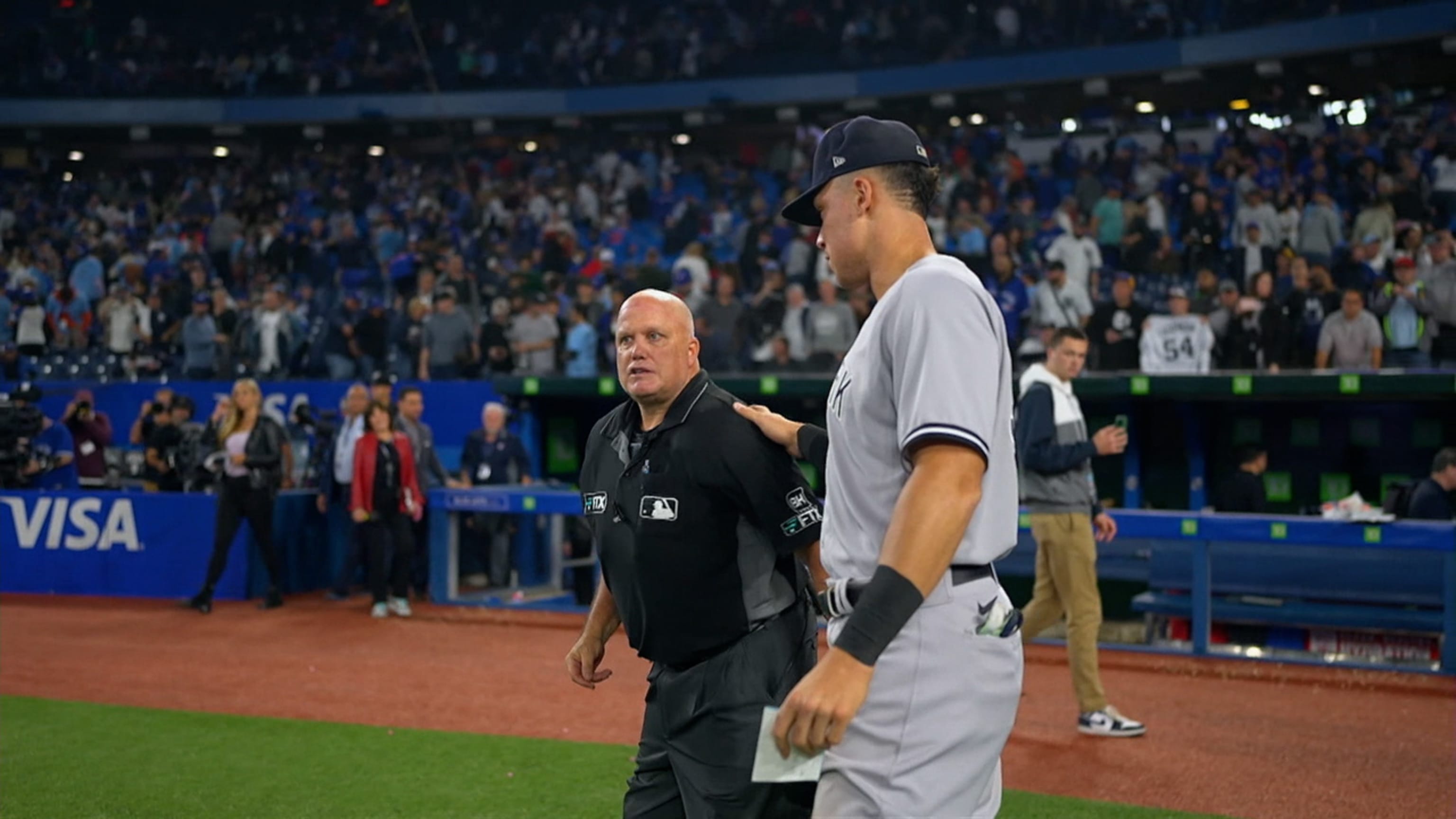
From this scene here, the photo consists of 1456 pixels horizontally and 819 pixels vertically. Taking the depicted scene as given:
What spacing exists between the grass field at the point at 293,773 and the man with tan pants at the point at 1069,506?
1.27 m

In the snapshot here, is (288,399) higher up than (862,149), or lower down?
lower down

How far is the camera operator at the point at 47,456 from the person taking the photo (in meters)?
14.5

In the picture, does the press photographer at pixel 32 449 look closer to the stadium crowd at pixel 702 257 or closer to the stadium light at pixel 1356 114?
the stadium crowd at pixel 702 257

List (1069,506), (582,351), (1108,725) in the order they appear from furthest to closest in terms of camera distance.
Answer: (582,351) < (1108,725) < (1069,506)

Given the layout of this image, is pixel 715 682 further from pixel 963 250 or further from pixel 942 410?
pixel 963 250

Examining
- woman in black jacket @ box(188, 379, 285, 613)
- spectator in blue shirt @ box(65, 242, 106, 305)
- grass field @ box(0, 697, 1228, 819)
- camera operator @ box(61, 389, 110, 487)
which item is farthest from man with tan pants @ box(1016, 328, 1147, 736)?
spectator in blue shirt @ box(65, 242, 106, 305)

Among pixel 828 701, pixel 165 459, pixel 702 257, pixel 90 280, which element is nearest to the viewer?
pixel 828 701

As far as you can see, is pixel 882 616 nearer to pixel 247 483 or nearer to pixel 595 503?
A: pixel 595 503

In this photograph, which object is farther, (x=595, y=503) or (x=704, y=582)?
(x=595, y=503)

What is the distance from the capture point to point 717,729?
354 cm

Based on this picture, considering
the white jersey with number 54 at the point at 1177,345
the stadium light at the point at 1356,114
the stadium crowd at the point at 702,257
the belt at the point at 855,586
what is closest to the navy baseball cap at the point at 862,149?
the belt at the point at 855,586

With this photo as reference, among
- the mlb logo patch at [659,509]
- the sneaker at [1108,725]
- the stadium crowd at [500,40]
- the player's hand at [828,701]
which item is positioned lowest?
the sneaker at [1108,725]

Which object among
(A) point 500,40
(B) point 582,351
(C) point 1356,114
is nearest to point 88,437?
(B) point 582,351

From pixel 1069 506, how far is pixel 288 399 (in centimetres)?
1276
